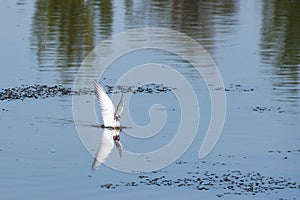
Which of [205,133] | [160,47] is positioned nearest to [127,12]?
[160,47]

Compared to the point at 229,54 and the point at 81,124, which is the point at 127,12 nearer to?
the point at 229,54

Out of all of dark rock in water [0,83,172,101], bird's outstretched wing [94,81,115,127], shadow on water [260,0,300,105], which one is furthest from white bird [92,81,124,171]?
shadow on water [260,0,300,105]

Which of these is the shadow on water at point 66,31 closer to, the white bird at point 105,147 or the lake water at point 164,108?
the lake water at point 164,108

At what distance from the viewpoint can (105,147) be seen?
17609 mm

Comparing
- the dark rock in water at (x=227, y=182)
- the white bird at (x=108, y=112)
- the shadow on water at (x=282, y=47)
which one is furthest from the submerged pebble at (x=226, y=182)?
the shadow on water at (x=282, y=47)

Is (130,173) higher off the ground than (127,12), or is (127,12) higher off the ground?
(130,173)

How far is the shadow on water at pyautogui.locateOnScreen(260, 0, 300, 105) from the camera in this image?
23625 mm

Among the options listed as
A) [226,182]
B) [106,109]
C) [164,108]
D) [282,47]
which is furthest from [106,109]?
[282,47]

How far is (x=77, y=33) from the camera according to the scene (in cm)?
3400

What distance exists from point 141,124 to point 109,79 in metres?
5.24

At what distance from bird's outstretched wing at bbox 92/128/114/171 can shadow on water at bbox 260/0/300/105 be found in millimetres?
4895

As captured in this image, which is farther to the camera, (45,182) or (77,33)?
(77,33)

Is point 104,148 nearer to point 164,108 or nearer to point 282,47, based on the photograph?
point 164,108

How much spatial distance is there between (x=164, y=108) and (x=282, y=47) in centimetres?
1078
